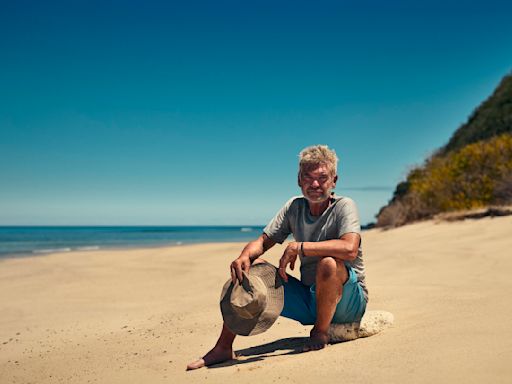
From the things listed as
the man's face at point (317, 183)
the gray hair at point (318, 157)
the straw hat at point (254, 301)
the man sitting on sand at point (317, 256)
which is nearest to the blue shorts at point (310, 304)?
the man sitting on sand at point (317, 256)

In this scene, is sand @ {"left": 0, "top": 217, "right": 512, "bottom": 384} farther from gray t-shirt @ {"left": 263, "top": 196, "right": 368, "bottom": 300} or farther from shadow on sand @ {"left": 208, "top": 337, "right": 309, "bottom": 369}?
gray t-shirt @ {"left": 263, "top": 196, "right": 368, "bottom": 300}

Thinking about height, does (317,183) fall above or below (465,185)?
below

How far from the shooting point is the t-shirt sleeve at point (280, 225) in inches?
155

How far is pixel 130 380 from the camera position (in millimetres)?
3572

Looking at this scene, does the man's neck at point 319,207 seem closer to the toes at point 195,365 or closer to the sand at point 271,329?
the sand at point 271,329

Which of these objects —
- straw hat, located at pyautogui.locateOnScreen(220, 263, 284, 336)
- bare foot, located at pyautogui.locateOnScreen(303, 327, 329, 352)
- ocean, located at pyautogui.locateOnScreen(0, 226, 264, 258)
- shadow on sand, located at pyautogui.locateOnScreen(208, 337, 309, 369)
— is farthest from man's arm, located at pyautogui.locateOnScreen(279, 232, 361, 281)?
ocean, located at pyautogui.locateOnScreen(0, 226, 264, 258)

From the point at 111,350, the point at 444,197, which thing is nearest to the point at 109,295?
the point at 111,350

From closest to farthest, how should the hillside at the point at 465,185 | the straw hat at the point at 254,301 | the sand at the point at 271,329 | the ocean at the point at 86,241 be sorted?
the sand at the point at 271,329 < the straw hat at the point at 254,301 < the hillside at the point at 465,185 < the ocean at the point at 86,241

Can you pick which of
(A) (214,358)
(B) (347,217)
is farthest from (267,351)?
(B) (347,217)

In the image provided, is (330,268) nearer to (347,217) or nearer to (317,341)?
(347,217)

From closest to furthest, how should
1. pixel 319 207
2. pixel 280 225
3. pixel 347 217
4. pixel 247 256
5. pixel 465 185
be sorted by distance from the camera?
pixel 347 217 → pixel 247 256 → pixel 319 207 → pixel 280 225 → pixel 465 185

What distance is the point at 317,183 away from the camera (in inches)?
143

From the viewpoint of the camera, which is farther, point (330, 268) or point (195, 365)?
point (195, 365)

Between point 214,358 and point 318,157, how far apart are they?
168 centimetres
